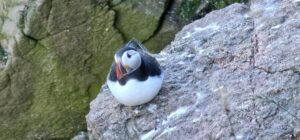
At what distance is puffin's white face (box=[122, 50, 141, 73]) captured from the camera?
342 centimetres

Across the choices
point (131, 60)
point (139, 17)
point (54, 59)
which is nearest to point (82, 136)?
point (54, 59)

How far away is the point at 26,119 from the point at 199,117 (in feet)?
8.89

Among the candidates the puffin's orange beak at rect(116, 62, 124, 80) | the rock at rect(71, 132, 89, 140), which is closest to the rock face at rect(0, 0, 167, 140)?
the rock at rect(71, 132, 89, 140)

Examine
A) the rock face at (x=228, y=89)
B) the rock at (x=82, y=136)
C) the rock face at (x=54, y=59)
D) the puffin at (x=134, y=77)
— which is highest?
the puffin at (x=134, y=77)

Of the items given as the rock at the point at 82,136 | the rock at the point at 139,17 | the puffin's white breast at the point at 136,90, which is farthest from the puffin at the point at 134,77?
the rock at the point at 82,136

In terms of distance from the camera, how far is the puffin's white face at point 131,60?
3.42 meters

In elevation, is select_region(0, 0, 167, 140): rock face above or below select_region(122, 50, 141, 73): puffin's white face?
below

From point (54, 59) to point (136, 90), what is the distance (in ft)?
7.41

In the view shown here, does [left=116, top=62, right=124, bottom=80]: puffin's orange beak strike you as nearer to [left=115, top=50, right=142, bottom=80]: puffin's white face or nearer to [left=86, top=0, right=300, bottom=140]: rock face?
[left=115, top=50, right=142, bottom=80]: puffin's white face

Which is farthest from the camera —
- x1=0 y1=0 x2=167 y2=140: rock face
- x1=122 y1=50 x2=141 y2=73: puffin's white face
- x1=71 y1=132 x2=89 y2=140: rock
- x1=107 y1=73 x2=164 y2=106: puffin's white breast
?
x1=71 y1=132 x2=89 y2=140: rock

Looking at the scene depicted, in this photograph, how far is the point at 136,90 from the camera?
3.57 meters

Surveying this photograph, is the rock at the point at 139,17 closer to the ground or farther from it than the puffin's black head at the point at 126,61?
closer to the ground

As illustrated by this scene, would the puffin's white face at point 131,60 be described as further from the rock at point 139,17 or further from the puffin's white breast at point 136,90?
the rock at point 139,17

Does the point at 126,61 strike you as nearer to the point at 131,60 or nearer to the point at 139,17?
the point at 131,60
